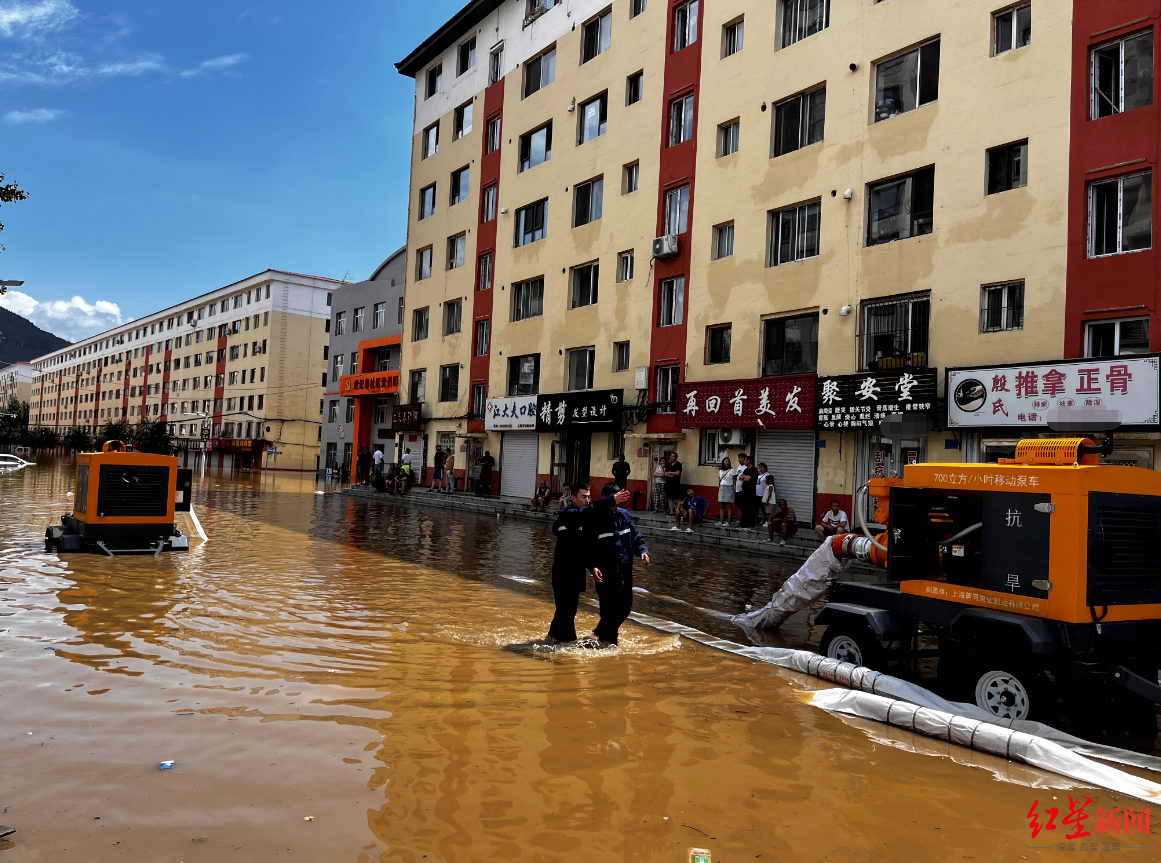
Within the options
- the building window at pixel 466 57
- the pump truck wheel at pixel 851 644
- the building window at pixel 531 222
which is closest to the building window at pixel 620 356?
the building window at pixel 531 222

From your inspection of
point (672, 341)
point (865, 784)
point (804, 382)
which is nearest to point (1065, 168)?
point (804, 382)

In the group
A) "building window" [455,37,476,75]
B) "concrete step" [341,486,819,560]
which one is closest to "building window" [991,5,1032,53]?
"concrete step" [341,486,819,560]

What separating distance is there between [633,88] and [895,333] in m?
14.0

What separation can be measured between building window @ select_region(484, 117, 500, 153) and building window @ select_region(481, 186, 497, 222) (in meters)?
1.66

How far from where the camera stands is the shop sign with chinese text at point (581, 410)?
86.6 feet

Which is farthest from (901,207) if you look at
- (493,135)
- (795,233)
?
(493,135)

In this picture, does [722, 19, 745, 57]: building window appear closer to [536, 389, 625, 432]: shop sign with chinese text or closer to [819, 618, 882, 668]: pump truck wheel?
[536, 389, 625, 432]: shop sign with chinese text

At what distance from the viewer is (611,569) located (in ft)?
25.9

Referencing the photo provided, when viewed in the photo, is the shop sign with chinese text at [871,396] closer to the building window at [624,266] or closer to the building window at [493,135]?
the building window at [624,266]

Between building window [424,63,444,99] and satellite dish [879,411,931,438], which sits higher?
building window [424,63,444,99]

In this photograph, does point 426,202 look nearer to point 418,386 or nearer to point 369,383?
point 418,386

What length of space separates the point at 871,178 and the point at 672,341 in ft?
24.1

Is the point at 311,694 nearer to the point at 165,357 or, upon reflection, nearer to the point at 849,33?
the point at 849,33

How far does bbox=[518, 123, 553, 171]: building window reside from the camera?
1266 inches
